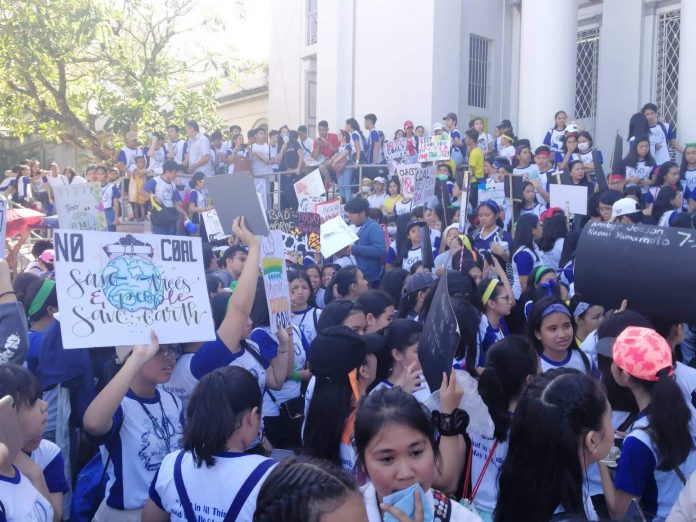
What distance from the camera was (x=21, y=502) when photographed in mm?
2904

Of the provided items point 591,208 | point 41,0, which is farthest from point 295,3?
point 591,208

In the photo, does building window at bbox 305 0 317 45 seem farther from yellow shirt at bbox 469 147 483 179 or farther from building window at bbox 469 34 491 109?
yellow shirt at bbox 469 147 483 179

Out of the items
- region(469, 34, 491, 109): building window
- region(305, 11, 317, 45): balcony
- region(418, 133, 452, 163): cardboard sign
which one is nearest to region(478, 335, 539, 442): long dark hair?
region(418, 133, 452, 163): cardboard sign

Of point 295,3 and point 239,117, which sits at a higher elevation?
point 295,3

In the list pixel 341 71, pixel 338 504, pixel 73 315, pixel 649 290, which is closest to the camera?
pixel 338 504

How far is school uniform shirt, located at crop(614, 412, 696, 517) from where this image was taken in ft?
10.6

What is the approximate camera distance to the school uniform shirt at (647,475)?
323cm

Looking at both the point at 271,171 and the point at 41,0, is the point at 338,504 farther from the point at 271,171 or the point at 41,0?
the point at 41,0

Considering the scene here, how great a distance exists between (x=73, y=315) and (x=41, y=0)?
22.5 m

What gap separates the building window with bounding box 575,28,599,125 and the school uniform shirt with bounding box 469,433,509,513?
16.0 m

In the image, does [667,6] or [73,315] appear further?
[667,6]

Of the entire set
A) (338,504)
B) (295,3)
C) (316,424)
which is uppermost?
(295,3)

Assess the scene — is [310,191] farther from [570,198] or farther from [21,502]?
[21,502]

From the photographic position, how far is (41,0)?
931 inches
